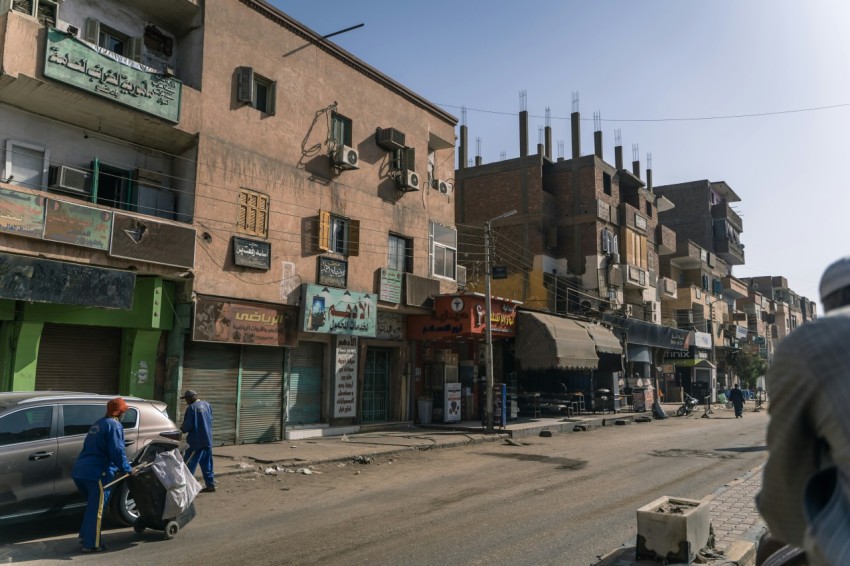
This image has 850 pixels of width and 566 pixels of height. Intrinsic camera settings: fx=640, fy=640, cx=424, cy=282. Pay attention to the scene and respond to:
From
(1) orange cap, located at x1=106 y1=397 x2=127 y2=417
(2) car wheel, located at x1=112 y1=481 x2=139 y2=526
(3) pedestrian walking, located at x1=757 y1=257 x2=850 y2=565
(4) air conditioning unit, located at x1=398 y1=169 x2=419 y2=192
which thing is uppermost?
(4) air conditioning unit, located at x1=398 y1=169 x2=419 y2=192

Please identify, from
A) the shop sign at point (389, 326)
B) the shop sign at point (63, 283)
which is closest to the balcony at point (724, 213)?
the shop sign at point (389, 326)

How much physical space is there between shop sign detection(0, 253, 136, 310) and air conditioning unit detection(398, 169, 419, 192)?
10624 mm

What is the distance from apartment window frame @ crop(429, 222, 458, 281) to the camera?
24.7 meters

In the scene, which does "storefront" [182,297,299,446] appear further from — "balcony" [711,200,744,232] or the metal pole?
"balcony" [711,200,744,232]

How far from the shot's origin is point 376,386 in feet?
73.4

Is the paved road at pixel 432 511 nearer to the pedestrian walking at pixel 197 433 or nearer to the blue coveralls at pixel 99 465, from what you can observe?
the blue coveralls at pixel 99 465

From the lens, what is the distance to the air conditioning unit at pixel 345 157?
1975 centimetres

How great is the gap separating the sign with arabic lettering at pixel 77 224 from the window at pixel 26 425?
19.8ft

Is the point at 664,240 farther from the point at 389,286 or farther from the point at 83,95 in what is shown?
the point at 83,95

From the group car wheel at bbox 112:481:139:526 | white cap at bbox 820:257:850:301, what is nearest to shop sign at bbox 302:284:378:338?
car wheel at bbox 112:481:139:526

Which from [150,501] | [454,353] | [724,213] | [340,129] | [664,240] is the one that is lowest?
[150,501]

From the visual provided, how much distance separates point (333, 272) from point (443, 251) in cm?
654

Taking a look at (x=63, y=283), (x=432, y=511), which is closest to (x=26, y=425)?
(x=432, y=511)

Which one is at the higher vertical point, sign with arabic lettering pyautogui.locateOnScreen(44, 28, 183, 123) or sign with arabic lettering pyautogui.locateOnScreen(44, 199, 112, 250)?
sign with arabic lettering pyautogui.locateOnScreen(44, 28, 183, 123)
